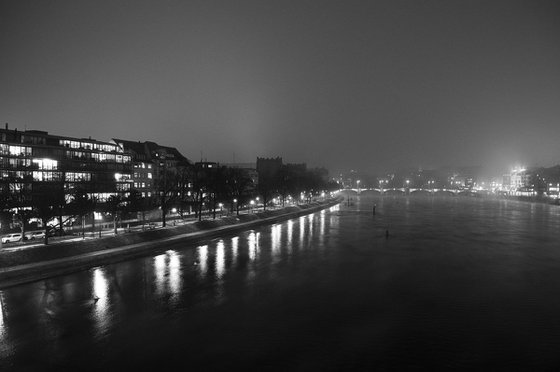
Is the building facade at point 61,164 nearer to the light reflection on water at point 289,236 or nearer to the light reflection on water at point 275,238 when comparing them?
the light reflection on water at point 275,238

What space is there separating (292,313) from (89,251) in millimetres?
18000

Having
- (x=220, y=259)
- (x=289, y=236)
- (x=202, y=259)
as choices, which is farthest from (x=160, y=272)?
(x=289, y=236)

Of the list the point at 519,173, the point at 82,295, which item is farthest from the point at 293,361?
the point at 519,173

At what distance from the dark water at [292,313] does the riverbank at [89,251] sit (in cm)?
147

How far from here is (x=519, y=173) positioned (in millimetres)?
183000

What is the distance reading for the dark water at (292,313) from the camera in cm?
1270

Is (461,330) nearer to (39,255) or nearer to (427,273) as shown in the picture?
(427,273)

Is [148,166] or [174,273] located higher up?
[148,166]

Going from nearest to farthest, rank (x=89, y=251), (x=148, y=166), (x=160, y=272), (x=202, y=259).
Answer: (x=160, y=272)
(x=89, y=251)
(x=202, y=259)
(x=148, y=166)

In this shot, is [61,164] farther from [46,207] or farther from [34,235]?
[34,235]

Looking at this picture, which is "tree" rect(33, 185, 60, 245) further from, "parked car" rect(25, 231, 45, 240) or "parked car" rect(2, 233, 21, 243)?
"parked car" rect(2, 233, 21, 243)

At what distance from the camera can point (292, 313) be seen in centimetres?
1711

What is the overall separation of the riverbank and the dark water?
4.83ft

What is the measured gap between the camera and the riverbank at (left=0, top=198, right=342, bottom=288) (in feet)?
74.9
